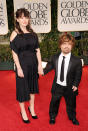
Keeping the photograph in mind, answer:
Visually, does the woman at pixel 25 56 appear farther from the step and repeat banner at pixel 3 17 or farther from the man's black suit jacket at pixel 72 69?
the step and repeat banner at pixel 3 17

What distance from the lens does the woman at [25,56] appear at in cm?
237

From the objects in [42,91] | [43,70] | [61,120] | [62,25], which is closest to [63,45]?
[43,70]

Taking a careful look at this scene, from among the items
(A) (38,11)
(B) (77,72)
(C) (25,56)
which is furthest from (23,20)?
(A) (38,11)

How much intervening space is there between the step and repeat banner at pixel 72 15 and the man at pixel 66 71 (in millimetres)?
2814

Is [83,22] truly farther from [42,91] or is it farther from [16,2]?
[42,91]

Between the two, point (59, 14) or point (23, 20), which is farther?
point (59, 14)

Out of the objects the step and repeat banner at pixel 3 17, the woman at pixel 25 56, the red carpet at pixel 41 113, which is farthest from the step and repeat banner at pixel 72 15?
the woman at pixel 25 56

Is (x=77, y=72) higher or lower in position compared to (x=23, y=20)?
lower

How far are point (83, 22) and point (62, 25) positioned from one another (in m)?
0.57

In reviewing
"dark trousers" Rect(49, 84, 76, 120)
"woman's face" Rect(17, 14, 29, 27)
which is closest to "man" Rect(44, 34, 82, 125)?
"dark trousers" Rect(49, 84, 76, 120)

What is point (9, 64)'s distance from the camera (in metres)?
5.59

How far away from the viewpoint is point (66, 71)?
2375mm

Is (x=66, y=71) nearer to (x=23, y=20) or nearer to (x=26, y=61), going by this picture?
(x=26, y=61)

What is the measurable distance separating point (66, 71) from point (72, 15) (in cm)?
299
